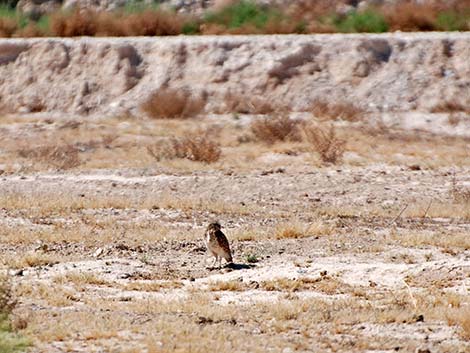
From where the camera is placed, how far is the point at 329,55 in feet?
104

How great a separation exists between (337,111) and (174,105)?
3685 millimetres

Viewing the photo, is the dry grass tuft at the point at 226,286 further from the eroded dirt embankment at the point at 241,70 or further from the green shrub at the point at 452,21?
the green shrub at the point at 452,21

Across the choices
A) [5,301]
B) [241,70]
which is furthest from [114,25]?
[5,301]

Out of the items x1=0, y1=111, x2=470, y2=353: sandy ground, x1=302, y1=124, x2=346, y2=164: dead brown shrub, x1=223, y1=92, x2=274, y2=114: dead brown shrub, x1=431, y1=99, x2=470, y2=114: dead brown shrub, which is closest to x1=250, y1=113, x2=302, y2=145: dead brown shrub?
x1=0, y1=111, x2=470, y2=353: sandy ground

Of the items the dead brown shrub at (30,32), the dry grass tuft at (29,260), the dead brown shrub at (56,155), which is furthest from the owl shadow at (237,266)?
the dead brown shrub at (30,32)

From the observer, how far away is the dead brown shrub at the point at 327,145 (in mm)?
23328

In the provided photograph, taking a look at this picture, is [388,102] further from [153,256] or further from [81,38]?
[153,256]

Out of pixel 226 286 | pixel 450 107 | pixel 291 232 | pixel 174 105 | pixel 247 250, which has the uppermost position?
pixel 226 286

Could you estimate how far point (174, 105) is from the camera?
30.5 m

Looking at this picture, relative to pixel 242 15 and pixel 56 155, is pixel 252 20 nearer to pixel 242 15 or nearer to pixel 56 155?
pixel 242 15

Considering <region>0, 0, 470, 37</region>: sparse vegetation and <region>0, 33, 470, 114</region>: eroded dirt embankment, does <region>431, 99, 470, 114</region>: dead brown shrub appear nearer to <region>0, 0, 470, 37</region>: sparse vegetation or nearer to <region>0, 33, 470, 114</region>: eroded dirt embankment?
<region>0, 33, 470, 114</region>: eroded dirt embankment

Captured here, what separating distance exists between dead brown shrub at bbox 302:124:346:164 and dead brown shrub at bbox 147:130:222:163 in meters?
1.65

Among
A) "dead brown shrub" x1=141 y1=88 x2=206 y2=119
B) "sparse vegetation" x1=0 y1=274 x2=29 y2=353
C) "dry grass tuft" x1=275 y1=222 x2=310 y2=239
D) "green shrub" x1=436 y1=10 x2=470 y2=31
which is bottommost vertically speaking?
"dead brown shrub" x1=141 y1=88 x2=206 y2=119

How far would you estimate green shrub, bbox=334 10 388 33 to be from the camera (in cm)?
3459
